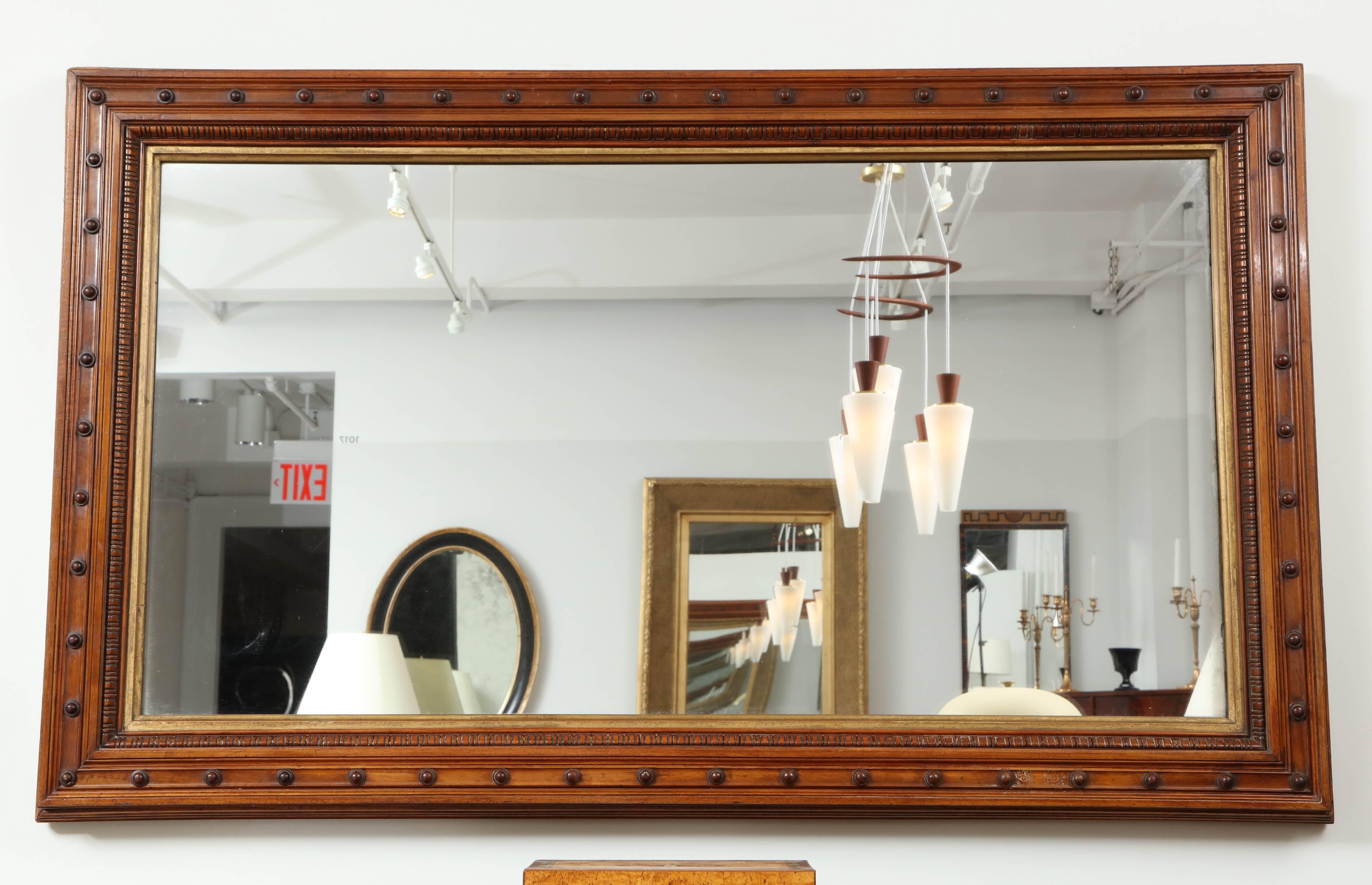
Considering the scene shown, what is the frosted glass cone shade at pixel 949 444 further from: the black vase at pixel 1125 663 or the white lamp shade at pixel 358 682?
the white lamp shade at pixel 358 682

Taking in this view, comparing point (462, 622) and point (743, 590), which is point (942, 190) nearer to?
point (743, 590)

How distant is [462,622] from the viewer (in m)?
1.27

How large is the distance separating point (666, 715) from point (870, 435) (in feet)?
1.34

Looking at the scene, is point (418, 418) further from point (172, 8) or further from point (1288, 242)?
point (1288, 242)

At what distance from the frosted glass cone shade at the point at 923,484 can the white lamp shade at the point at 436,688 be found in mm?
581

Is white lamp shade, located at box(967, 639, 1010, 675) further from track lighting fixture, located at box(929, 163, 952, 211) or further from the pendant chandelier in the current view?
track lighting fixture, located at box(929, 163, 952, 211)

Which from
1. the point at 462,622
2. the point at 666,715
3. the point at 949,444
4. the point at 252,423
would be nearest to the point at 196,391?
the point at 252,423

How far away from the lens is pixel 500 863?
1.26m

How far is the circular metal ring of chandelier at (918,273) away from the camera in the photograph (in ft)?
4.30

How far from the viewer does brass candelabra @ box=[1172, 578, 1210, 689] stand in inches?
49.6

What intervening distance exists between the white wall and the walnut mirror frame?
0.15 ft

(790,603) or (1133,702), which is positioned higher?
(790,603)

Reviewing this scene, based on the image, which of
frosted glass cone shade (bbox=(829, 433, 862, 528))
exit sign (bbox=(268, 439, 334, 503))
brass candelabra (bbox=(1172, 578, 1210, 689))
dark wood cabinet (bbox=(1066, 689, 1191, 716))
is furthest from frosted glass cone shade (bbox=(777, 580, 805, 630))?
exit sign (bbox=(268, 439, 334, 503))

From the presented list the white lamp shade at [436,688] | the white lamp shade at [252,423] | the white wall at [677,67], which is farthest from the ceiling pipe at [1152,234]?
the white lamp shade at [252,423]
